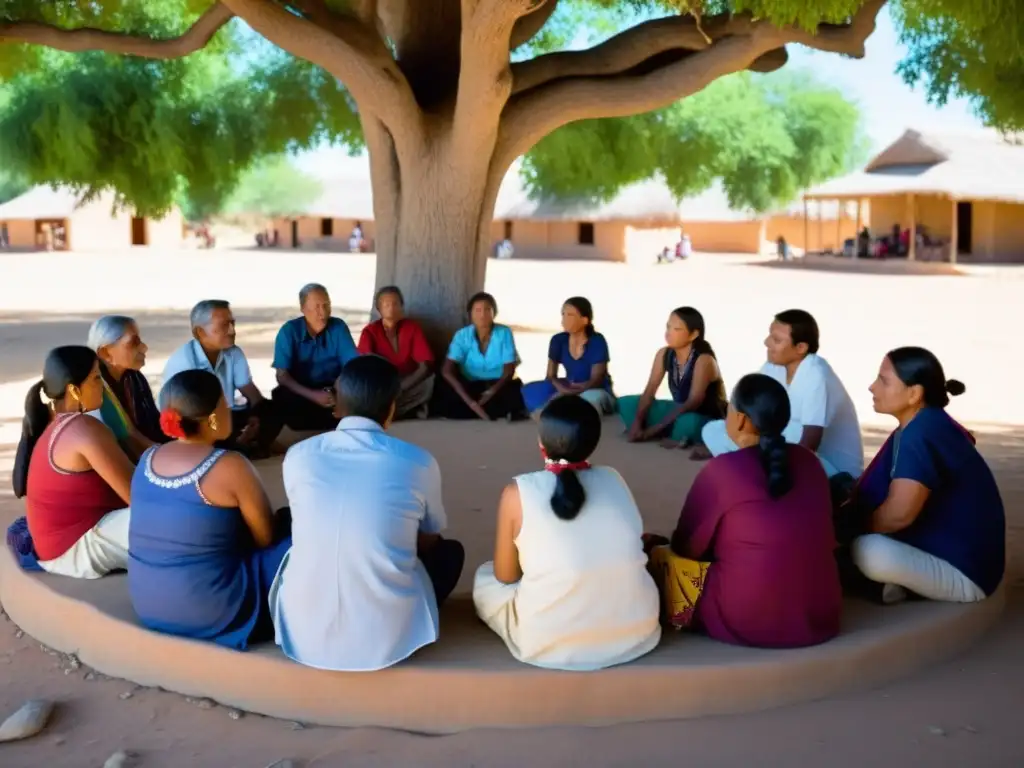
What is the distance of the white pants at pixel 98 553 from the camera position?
4652 mm

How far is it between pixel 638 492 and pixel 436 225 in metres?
4.22

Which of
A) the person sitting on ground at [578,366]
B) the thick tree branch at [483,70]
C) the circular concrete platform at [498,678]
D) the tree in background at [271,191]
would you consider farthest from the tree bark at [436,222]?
the tree in background at [271,191]

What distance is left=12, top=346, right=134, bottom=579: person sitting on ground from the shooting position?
454cm

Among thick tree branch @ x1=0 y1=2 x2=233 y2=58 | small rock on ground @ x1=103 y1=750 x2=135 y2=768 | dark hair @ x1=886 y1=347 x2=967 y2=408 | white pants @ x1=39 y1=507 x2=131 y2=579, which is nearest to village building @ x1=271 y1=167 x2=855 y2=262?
thick tree branch @ x1=0 y1=2 x2=233 y2=58

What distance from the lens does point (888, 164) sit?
41.2m

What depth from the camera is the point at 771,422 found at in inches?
156

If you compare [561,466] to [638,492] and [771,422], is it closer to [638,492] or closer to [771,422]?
[771,422]

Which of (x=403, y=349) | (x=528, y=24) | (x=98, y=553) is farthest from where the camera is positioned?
(x=528, y=24)

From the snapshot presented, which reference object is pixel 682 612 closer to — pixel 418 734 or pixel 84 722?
pixel 418 734

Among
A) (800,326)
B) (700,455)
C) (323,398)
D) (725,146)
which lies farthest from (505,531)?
(725,146)

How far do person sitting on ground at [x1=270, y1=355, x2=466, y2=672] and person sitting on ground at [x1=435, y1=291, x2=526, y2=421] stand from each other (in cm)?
531

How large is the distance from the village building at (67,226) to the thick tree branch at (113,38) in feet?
137

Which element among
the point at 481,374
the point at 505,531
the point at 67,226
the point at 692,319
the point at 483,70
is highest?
the point at 67,226

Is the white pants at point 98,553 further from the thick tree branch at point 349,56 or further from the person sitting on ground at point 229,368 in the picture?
the thick tree branch at point 349,56
